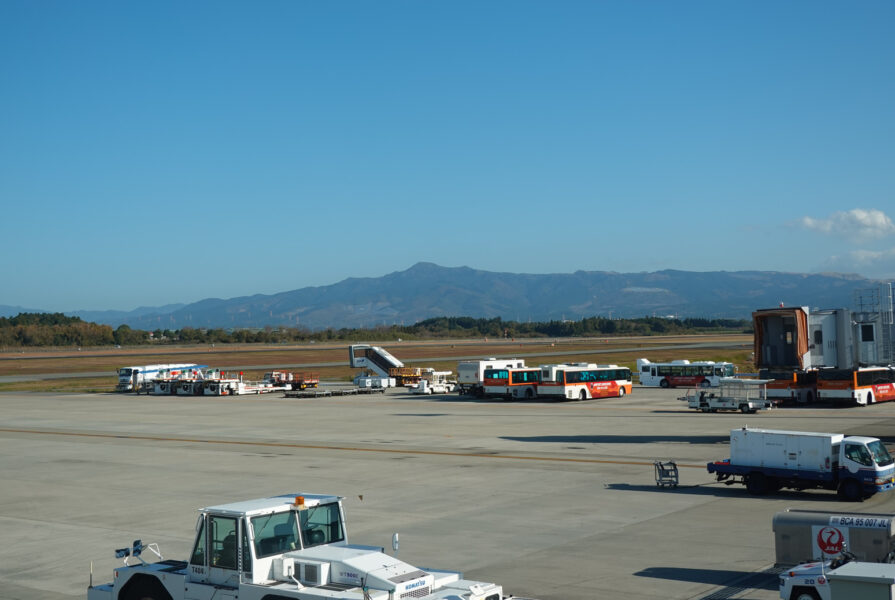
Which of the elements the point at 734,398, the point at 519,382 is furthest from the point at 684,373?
the point at 734,398

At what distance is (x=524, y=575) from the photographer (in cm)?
1930

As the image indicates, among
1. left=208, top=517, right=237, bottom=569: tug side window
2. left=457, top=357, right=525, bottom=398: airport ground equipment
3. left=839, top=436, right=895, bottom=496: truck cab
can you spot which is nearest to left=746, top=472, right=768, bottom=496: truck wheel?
left=839, top=436, right=895, bottom=496: truck cab

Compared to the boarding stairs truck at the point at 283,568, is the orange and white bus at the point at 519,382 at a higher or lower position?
lower

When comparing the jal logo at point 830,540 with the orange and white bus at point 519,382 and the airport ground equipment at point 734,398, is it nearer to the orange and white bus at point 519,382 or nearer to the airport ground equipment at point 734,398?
the airport ground equipment at point 734,398

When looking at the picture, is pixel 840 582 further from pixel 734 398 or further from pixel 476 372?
pixel 476 372

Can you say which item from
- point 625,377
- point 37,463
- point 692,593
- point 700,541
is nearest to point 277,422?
point 37,463

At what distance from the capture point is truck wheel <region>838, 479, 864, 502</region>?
2745 cm

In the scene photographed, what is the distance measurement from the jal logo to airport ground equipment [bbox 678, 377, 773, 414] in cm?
4061

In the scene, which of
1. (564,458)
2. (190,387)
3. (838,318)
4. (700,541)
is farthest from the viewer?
(190,387)

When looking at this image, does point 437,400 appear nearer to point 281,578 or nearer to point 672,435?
point 672,435

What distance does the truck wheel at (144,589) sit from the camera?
13781mm

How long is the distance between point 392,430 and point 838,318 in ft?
80.1

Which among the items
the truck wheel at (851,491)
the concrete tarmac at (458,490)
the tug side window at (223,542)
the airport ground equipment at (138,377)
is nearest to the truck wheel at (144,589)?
the tug side window at (223,542)

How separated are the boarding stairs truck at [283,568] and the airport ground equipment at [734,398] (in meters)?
48.3
